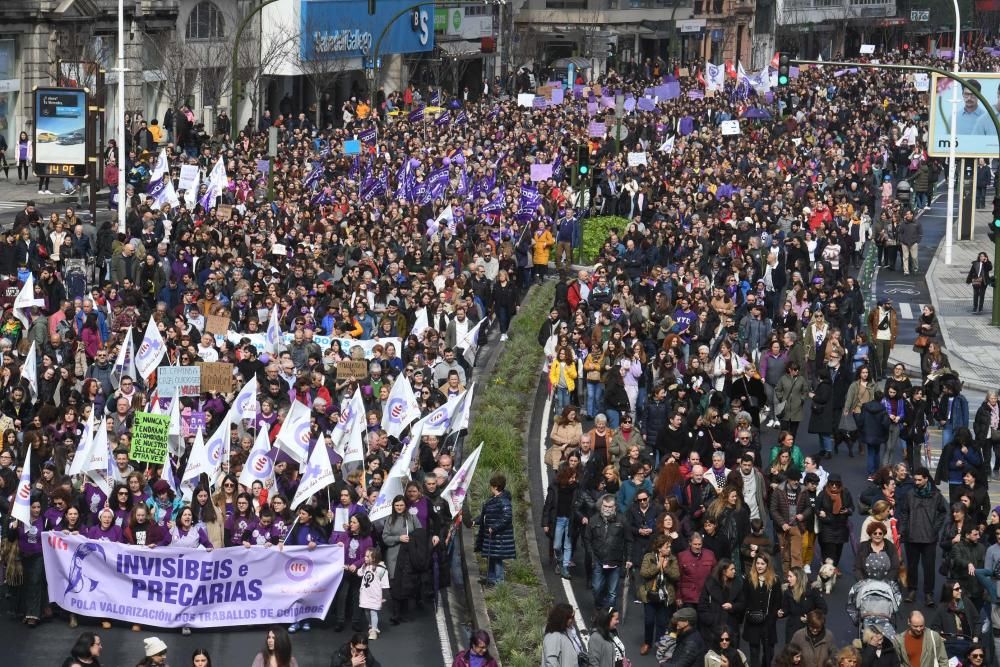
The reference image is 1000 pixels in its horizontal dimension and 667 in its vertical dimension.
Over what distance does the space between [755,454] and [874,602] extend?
4.49 meters

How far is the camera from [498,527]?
20.0m

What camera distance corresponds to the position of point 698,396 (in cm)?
2486

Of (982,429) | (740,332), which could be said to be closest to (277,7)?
(740,332)

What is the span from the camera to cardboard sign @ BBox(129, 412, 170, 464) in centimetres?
2042

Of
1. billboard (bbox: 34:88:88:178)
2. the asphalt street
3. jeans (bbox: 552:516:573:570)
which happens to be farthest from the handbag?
billboard (bbox: 34:88:88:178)

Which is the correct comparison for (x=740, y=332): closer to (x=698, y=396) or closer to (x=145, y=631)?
(x=698, y=396)

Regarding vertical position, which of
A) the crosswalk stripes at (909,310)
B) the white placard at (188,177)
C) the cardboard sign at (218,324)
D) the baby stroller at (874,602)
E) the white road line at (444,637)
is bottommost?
the white road line at (444,637)

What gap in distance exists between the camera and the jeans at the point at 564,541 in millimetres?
20734

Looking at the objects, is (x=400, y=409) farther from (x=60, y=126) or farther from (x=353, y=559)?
(x=60, y=126)

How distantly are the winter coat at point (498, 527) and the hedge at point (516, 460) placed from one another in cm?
32

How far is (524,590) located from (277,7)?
5214 centimetres

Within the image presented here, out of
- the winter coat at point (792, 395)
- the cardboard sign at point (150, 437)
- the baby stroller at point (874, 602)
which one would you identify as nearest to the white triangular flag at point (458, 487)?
the cardboard sign at point (150, 437)

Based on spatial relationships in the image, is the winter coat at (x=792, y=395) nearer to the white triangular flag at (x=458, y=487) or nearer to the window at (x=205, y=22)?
the white triangular flag at (x=458, y=487)

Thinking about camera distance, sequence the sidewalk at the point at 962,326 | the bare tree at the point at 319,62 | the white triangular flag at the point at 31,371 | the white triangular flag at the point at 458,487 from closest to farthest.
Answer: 1. the white triangular flag at the point at 458,487
2. the white triangular flag at the point at 31,371
3. the sidewalk at the point at 962,326
4. the bare tree at the point at 319,62
